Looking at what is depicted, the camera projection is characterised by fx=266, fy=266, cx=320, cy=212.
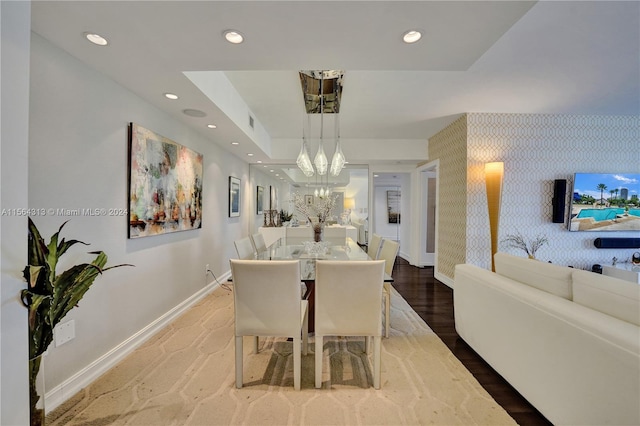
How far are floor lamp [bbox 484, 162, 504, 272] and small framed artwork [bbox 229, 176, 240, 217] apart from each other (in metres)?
4.06

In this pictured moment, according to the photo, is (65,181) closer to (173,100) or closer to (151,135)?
(151,135)

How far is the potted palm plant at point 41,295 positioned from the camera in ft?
3.74

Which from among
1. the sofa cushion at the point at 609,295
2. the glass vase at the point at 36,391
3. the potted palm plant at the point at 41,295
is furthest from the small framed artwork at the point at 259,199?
the sofa cushion at the point at 609,295

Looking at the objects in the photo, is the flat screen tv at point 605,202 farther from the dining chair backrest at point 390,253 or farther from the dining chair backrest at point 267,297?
the dining chair backrest at point 267,297

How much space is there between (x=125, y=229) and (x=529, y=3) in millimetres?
3000

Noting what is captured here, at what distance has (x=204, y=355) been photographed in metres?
2.23

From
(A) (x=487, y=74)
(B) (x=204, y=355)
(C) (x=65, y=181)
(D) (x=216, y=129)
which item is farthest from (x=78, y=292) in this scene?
(A) (x=487, y=74)

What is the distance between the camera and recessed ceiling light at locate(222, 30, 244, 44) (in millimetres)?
1524

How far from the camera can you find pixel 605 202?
390cm

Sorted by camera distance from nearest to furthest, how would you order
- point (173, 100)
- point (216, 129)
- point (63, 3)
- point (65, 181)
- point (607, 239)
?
point (63, 3)
point (65, 181)
point (173, 100)
point (216, 129)
point (607, 239)

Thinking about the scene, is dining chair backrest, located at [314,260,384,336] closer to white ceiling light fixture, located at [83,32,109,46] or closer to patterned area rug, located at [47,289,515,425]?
patterned area rug, located at [47,289,515,425]

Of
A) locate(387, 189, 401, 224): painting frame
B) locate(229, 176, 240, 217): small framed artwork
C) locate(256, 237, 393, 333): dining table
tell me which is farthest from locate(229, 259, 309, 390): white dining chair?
locate(387, 189, 401, 224): painting frame

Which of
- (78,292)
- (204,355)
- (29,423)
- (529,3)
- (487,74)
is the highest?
(487,74)

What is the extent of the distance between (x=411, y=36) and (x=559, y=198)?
3.80 meters
